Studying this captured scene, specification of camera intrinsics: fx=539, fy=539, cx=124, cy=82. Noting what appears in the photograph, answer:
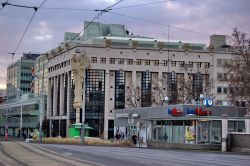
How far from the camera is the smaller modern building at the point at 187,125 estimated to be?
52844 mm

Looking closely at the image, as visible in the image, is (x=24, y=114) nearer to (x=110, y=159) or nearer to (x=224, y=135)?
(x=224, y=135)

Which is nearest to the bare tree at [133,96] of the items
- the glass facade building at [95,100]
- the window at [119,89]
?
the window at [119,89]

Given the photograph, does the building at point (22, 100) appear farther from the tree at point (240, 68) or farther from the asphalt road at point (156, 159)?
the asphalt road at point (156, 159)

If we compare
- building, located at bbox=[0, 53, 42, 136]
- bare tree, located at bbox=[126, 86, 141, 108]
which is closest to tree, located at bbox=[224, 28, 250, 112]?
bare tree, located at bbox=[126, 86, 141, 108]

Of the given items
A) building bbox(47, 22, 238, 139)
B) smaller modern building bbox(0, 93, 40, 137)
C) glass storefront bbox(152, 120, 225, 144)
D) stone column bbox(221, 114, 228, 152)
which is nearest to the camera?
stone column bbox(221, 114, 228, 152)

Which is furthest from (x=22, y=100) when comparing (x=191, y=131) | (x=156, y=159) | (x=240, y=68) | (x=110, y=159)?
(x=110, y=159)

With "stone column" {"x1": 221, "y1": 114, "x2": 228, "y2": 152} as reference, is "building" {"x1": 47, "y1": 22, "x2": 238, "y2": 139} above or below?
above

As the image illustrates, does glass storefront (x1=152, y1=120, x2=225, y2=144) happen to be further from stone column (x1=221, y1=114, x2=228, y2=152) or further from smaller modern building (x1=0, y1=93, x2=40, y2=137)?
smaller modern building (x1=0, y1=93, x2=40, y2=137)

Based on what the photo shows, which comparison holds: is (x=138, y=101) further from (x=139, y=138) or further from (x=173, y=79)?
(x=139, y=138)

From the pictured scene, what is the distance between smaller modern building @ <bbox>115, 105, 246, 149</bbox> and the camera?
52.8m

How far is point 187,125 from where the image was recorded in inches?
2197

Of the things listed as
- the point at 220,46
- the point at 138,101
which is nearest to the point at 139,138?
the point at 138,101

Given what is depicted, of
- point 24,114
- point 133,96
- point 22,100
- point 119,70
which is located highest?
point 119,70

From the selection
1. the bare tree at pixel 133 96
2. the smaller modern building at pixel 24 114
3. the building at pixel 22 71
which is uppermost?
the building at pixel 22 71
